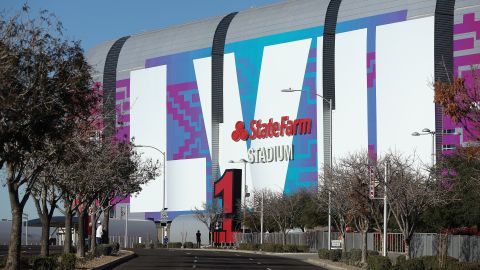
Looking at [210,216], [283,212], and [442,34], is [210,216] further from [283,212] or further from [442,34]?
[442,34]

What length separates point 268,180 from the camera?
134 m

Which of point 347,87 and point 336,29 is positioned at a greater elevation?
point 336,29

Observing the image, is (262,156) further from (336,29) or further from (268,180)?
(336,29)

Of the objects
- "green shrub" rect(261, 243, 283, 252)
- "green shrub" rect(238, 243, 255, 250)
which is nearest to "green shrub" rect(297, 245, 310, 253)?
"green shrub" rect(261, 243, 283, 252)

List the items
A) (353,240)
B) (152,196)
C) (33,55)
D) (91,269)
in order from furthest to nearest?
(152,196) → (353,240) → (91,269) → (33,55)

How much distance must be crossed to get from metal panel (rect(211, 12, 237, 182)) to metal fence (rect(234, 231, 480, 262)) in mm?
35879

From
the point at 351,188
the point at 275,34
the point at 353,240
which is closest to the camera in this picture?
the point at 351,188

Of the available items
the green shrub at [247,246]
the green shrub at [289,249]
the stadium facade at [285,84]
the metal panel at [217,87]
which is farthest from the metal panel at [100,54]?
the green shrub at [289,249]

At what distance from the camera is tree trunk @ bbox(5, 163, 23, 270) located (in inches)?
1205

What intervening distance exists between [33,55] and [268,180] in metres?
109

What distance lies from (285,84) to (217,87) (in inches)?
551

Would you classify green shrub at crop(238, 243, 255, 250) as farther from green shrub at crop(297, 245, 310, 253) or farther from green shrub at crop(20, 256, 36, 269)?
green shrub at crop(20, 256, 36, 269)

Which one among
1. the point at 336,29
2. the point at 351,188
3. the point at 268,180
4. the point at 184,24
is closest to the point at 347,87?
the point at 336,29

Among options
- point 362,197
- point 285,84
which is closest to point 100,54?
point 285,84
